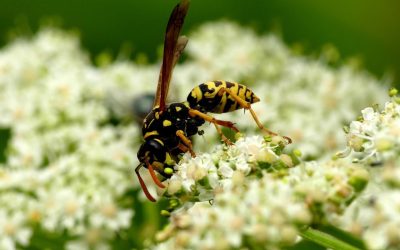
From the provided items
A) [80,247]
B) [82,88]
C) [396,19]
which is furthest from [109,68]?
[396,19]

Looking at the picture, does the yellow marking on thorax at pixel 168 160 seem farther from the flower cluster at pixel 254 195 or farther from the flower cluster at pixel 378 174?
the flower cluster at pixel 378 174

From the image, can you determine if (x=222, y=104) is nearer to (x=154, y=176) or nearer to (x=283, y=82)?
(x=154, y=176)

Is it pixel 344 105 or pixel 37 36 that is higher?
pixel 37 36

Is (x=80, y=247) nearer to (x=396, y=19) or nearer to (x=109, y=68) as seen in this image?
(x=109, y=68)

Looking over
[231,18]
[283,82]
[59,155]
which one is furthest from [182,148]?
[231,18]

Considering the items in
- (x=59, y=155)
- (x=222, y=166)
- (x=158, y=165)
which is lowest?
(x=222, y=166)

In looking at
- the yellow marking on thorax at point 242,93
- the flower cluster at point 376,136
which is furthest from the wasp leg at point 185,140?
the flower cluster at point 376,136

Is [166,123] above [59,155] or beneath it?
beneath

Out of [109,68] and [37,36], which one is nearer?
[109,68]
